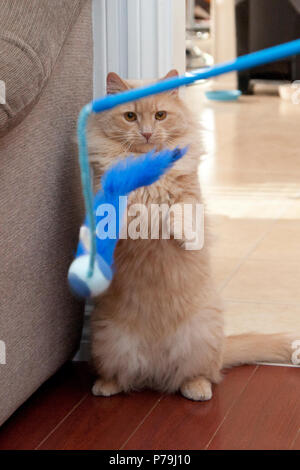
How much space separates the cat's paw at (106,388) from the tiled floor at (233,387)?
2 centimetres

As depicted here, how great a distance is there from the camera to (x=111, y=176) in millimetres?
1142

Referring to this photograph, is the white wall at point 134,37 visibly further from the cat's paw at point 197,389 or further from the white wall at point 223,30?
the white wall at point 223,30

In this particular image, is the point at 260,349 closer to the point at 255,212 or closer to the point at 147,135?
the point at 147,135

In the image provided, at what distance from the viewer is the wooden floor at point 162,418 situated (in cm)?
146

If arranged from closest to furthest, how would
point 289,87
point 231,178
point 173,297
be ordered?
point 173,297, point 231,178, point 289,87

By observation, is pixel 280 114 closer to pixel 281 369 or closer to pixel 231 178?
pixel 231 178

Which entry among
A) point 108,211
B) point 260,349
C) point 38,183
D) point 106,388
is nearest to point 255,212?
point 260,349

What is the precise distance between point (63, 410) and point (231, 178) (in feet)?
7.56

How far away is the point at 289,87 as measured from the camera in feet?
20.1

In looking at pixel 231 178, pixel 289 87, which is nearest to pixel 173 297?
pixel 231 178

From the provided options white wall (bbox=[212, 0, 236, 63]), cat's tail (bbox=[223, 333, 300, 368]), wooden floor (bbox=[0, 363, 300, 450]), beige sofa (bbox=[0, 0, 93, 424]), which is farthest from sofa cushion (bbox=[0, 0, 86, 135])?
white wall (bbox=[212, 0, 236, 63])

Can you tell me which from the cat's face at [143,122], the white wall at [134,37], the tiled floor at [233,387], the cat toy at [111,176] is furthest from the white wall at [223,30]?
the cat toy at [111,176]

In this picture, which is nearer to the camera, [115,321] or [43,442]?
[43,442]

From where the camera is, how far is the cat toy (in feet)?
2.71
